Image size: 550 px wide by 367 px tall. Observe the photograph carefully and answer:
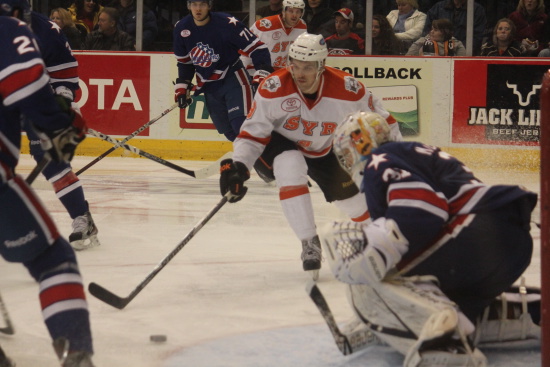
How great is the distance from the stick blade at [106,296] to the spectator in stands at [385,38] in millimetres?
4308

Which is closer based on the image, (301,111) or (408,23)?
(301,111)

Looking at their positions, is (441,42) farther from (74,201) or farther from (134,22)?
(74,201)

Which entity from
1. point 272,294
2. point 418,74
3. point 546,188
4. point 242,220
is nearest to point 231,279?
point 272,294

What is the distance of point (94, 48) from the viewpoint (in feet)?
24.0

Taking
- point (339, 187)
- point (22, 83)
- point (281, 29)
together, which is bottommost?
point (339, 187)

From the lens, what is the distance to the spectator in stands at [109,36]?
7254mm

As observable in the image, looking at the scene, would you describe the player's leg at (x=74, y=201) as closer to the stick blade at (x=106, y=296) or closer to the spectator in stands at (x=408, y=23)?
the stick blade at (x=106, y=296)

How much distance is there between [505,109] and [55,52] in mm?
3634

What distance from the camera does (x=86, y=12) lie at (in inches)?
306

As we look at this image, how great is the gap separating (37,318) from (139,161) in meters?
4.32

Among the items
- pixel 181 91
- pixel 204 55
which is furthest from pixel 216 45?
pixel 181 91

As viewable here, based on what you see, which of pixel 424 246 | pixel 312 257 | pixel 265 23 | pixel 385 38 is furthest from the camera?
pixel 385 38

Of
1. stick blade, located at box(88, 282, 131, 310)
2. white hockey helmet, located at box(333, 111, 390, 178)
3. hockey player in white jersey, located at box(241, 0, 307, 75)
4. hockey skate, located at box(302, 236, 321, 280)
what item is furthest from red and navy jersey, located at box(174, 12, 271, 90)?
white hockey helmet, located at box(333, 111, 390, 178)

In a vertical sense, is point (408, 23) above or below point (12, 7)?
below
